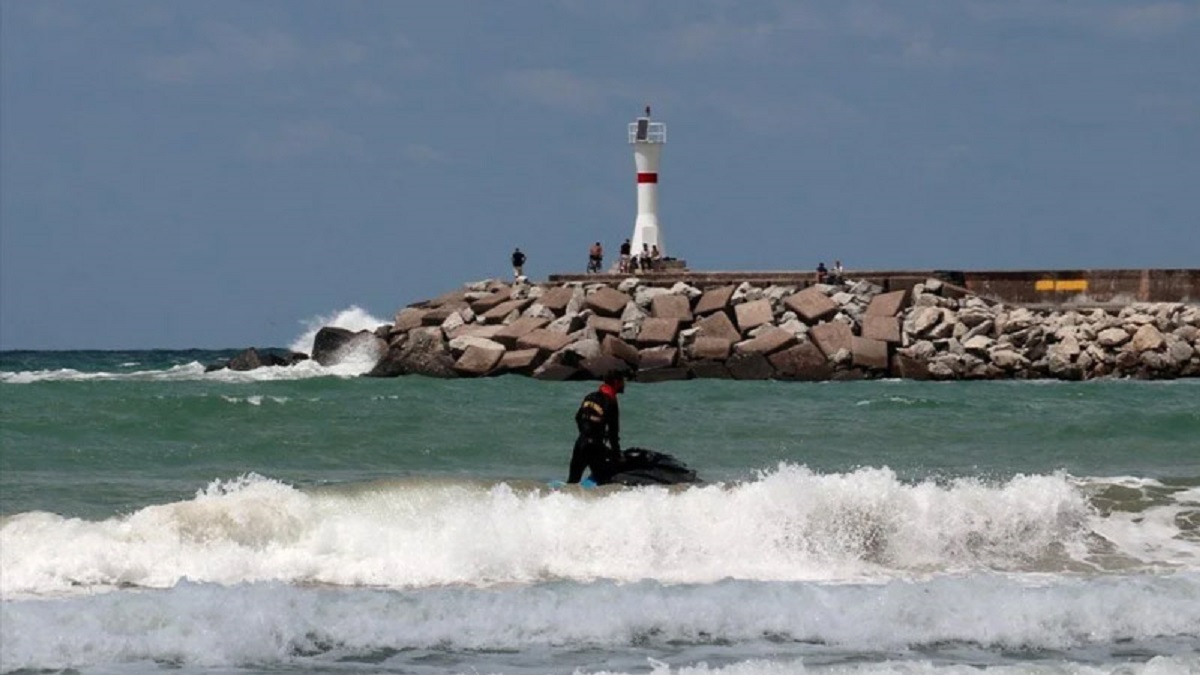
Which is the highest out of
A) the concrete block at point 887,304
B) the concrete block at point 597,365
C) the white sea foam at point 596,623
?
the concrete block at point 887,304

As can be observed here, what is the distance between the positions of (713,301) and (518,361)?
3.42 meters

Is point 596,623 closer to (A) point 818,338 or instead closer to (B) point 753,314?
(A) point 818,338

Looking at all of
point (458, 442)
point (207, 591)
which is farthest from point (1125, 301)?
point (207, 591)

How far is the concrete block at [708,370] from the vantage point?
28484 millimetres

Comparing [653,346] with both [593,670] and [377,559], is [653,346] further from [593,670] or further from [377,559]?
[593,670]

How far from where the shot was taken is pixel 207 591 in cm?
910

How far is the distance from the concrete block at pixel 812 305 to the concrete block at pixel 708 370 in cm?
177

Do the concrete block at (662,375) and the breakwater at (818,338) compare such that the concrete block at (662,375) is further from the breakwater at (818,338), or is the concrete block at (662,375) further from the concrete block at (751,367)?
the concrete block at (751,367)

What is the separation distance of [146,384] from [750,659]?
23497 mm

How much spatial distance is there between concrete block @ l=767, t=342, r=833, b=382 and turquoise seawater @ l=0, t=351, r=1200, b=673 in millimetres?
8797

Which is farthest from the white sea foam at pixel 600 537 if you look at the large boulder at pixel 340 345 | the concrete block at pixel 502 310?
the large boulder at pixel 340 345

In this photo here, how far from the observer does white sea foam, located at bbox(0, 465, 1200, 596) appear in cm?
1088

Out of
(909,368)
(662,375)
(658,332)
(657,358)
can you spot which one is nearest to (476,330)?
(658,332)

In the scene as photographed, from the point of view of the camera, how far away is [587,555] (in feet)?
37.2
